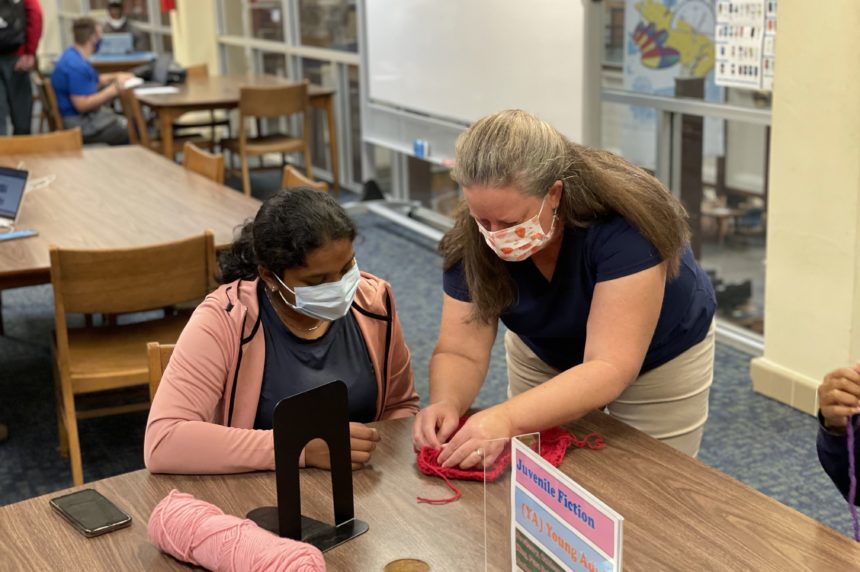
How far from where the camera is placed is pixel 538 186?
1704 mm

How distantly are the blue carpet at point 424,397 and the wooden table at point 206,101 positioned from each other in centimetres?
214

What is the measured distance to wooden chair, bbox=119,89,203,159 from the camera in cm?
693

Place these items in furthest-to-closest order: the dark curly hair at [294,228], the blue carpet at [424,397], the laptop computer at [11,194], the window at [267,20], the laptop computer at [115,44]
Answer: the laptop computer at [115,44], the window at [267,20], the laptop computer at [11,194], the blue carpet at [424,397], the dark curly hair at [294,228]

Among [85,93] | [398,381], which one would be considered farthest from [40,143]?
[398,381]

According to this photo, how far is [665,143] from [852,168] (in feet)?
4.31

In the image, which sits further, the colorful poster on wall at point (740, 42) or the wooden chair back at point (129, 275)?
the colorful poster on wall at point (740, 42)

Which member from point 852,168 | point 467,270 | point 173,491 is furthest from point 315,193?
point 852,168

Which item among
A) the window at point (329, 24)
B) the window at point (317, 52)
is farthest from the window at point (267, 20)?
the window at point (329, 24)

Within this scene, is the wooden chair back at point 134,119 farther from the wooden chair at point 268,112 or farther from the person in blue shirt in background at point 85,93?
the wooden chair at point 268,112

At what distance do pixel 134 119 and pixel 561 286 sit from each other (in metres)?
5.91

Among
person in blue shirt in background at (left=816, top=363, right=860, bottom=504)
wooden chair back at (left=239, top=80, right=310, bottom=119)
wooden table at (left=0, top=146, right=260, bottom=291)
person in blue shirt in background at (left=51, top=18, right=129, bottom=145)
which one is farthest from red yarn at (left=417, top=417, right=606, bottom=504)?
person in blue shirt in background at (left=51, top=18, right=129, bottom=145)

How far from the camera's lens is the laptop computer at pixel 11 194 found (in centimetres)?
344

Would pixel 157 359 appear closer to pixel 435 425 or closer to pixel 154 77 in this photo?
pixel 435 425

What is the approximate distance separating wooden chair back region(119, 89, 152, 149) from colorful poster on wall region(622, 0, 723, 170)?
12.0 ft
